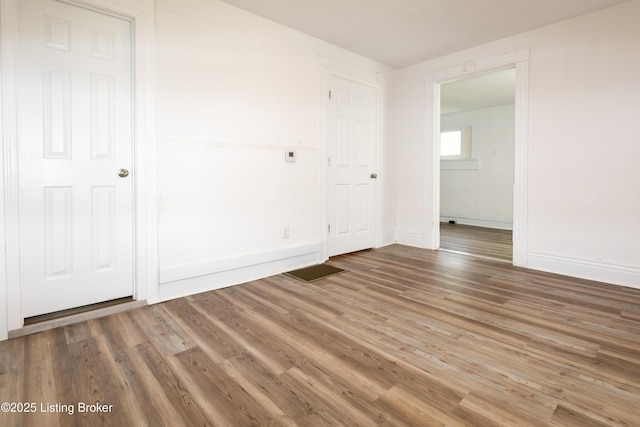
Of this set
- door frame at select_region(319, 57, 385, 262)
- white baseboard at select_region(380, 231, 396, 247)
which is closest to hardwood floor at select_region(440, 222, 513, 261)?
white baseboard at select_region(380, 231, 396, 247)

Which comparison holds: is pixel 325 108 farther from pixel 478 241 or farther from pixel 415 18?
pixel 478 241

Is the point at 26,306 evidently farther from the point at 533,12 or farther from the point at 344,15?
the point at 533,12

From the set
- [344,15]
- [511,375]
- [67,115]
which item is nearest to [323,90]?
[344,15]

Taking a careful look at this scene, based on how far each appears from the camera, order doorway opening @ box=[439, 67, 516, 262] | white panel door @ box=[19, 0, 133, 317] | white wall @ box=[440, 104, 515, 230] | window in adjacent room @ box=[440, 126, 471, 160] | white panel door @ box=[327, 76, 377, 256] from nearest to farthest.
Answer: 1. white panel door @ box=[19, 0, 133, 317]
2. white panel door @ box=[327, 76, 377, 256]
3. doorway opening @ box=[439, 67, 516, 262]
4. white wall @ box=[440, 104, 515, 230]
5. window in adjacent room @ box=[440, 126, 471, 160]

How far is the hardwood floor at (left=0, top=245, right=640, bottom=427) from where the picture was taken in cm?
136

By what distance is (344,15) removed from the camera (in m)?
3.15

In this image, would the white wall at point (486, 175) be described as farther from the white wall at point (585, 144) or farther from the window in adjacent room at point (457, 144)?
the white wall at point (585, 144)

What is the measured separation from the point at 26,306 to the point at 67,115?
1.31 metres

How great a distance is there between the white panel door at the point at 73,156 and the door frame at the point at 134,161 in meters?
0.05

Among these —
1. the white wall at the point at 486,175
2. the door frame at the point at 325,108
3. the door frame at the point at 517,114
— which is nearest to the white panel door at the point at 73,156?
the door frame at the point at 325,108

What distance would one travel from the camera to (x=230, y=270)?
9.87 ft

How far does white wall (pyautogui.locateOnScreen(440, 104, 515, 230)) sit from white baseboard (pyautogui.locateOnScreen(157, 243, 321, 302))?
478 cm

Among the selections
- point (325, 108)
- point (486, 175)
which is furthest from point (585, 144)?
point (486, 175)

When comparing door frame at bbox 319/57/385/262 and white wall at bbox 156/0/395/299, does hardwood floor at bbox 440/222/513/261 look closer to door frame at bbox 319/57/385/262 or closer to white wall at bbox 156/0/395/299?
door frame at bbox 319/57/385/262
